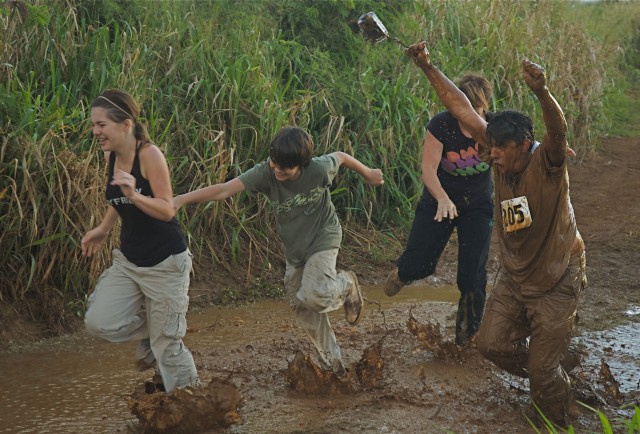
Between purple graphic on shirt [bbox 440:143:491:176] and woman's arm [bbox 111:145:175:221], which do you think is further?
purple graphic on shirt [bbox 440:143:491:176]

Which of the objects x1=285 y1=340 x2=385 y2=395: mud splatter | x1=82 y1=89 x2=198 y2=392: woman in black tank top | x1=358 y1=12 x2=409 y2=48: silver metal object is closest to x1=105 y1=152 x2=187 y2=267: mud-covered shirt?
x1=82 y1=89 x2=198 y2=392: woman in black tank top

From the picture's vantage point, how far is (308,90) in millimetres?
8867

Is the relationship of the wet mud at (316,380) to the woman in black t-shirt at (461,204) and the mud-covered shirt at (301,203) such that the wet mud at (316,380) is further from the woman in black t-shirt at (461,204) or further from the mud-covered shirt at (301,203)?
the mud-covered shirt at (301,203)

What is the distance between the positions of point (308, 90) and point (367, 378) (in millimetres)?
4049

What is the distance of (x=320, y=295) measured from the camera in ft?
16.7

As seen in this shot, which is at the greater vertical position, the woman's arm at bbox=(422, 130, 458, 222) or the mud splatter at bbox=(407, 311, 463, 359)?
the woman's arm at bbox=(422, 130, 458, 222)

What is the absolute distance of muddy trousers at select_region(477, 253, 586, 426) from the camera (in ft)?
15.1

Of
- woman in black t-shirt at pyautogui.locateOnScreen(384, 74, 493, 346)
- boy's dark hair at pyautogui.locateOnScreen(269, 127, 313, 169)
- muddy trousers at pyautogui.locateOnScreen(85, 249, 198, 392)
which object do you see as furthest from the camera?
woman in black t-shirt at pyautogui.locateOnScreen(384, 74, 493, 346)

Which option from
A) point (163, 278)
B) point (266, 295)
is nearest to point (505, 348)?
point (163, 278)

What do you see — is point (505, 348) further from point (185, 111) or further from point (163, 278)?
point (185, 111)

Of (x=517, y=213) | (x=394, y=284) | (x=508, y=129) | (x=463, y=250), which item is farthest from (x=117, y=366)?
(x=508, y=129)

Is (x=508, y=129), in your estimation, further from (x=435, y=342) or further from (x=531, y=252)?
(x=435, y=342)

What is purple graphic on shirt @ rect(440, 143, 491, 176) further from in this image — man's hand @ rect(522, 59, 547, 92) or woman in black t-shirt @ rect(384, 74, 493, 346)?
man's hand @ rect(522, 59, 547, 92)

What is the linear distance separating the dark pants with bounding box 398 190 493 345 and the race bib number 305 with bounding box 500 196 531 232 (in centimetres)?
129
